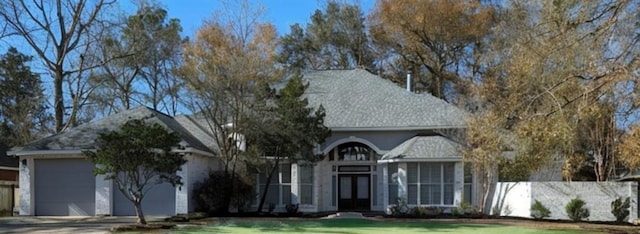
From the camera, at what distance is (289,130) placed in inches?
1002

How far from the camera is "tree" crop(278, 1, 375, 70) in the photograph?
140ft

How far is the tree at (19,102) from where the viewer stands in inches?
1741

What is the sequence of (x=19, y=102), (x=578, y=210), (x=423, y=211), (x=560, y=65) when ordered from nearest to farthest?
1. (x=560, y=65)
2. (x=578, y=210)
3. (x=423, y=211)
4. (x=19, y=102)

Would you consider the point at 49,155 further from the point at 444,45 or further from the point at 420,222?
the point at 444,45

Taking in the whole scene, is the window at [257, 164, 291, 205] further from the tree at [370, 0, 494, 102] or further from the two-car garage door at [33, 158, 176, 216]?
the tree at [370, 0, 494, 102]

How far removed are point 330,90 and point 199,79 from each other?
825cm

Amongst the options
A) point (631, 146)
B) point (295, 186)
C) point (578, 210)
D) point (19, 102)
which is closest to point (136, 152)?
point (295, 186)

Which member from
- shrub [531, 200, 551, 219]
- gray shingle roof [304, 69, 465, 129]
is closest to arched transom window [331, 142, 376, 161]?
gray shingle roof [304, 69, 465, 129]

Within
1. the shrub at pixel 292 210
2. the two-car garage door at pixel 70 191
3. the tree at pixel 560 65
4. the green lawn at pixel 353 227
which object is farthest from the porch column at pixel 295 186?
the tree at pixel 560 65

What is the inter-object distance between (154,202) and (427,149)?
1171cm

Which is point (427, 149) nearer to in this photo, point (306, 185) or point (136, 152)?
point (306, 185)

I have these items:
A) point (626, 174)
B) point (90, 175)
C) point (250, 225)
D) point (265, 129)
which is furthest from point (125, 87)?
point (626, 174)

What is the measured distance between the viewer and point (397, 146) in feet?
94.7

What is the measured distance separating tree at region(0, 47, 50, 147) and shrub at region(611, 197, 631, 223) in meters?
36.8
